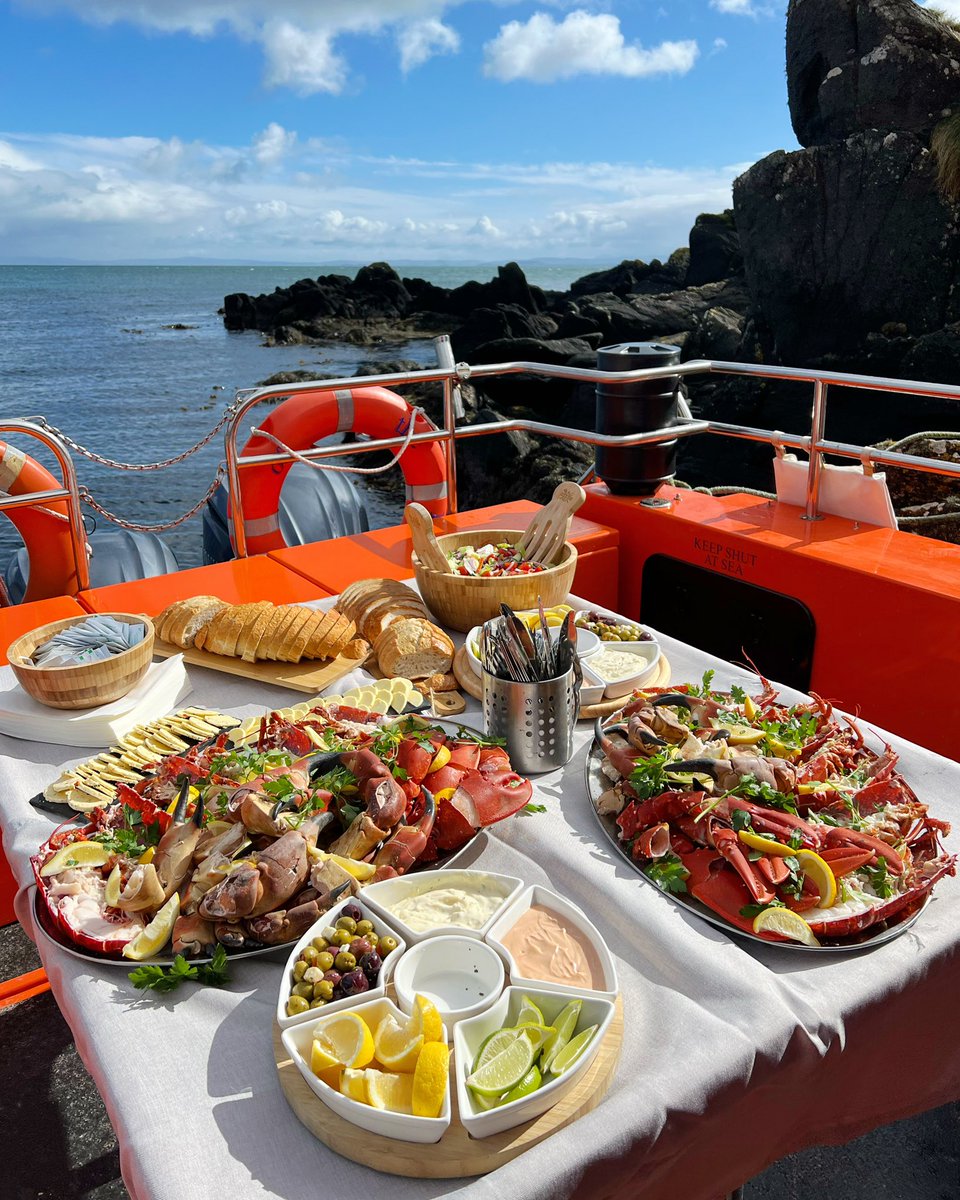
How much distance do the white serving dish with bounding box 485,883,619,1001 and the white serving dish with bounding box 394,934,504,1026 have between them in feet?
0.06

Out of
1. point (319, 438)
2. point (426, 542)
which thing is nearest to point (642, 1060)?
point (426, 542)

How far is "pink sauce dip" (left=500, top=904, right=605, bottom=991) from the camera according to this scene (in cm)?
122

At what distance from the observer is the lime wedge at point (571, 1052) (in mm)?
1054

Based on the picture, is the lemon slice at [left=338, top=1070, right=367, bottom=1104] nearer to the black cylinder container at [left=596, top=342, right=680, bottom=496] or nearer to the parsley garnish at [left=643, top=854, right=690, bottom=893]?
the parsley garnish at [left=643, top=854, right=690, bottom=893]

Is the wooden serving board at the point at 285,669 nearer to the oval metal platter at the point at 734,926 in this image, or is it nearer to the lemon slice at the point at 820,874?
the oval metal platter at the point at 734,926

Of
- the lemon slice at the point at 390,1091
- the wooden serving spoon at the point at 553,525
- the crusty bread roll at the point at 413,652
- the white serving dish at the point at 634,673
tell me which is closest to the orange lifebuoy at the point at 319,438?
the wooden serving spoon at the point at 553,525

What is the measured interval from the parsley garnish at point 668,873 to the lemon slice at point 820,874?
184 mm

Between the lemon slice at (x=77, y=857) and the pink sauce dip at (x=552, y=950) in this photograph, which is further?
the lemon slice at (x=77, y=857)

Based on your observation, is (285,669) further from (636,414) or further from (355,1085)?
(636,414)

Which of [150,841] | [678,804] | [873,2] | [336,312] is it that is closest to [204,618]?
[150,841]

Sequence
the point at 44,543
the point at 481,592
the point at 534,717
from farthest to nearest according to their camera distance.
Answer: the point at 44,543
the point at 481,592
the point at 534,717

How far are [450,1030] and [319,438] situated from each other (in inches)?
202

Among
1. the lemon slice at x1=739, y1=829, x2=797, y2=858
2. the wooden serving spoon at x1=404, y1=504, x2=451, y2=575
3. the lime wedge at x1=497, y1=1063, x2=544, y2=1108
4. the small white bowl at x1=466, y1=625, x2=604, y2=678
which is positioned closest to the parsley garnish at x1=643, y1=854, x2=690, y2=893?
the lemon slice at x1=739, y1=829, x2=797, y2=858

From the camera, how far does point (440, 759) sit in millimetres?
1634
